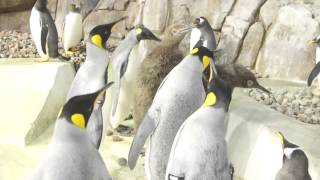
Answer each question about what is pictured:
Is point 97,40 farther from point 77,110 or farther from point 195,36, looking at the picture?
point 195,36

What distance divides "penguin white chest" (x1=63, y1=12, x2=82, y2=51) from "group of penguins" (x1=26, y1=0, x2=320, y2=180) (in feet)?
7.64

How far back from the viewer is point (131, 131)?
17.7 feet

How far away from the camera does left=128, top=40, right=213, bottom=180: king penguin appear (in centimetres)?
344

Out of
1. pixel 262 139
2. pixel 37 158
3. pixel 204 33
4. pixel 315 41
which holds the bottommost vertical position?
pixel 37 158

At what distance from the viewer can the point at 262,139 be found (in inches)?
158

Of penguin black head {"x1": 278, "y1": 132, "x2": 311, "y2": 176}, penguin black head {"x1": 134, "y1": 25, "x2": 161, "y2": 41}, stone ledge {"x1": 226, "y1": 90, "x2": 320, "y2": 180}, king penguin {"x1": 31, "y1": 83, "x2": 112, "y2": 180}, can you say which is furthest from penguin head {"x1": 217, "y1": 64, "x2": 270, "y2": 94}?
king penguin {"x1": 31, "y1": 83, "x2": 112, "y2": 180}

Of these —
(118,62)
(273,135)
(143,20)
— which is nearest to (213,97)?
(273,135)

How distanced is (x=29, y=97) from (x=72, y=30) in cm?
199

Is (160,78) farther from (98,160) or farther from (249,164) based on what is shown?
(98,160)

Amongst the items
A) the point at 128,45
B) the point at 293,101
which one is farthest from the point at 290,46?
the point at 128,45

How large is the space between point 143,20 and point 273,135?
4.10 m

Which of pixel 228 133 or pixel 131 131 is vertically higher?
pixel 228 133

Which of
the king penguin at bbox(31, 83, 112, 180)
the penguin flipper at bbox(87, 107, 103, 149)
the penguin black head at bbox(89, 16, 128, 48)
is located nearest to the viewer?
the king penguin at bbox(31, 83, 112, 180)

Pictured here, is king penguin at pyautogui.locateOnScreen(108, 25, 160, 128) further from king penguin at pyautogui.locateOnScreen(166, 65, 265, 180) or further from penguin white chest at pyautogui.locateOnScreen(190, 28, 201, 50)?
king penguin at pyautogui.locateOnScreen(166, 65, 265, 180)
